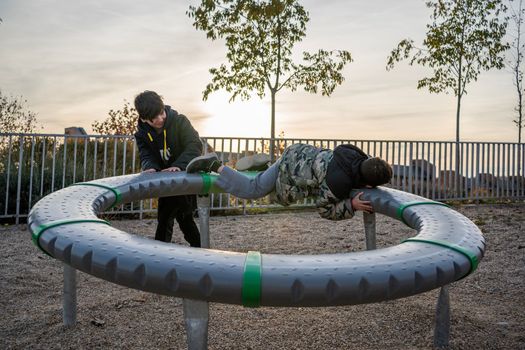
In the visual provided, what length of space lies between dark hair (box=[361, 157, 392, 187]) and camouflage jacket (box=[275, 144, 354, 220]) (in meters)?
0.24

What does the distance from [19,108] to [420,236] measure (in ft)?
47.9

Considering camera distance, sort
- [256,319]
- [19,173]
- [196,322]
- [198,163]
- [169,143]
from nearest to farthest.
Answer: [196,322] < [256,319] < [198,163] < [169,143] < [19,173]

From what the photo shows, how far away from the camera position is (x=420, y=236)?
279 centimetres

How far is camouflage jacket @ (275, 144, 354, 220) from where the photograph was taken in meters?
3.56

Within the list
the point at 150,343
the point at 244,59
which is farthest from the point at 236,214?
the point at 150,343

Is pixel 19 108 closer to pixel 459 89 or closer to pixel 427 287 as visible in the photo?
pixel 459 89

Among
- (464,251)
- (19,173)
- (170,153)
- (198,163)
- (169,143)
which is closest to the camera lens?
(464,251)

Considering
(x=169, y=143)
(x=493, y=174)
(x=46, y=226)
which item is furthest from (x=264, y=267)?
(x=493, y=174)

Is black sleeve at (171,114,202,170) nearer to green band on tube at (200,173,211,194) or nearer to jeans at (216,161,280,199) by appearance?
green band on tube at (200,173,211,194)

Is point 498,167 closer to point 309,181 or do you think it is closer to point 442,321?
point 309,181

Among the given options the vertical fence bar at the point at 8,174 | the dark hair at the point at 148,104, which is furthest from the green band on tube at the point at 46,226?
the vertical fence bar at the point at 8,174

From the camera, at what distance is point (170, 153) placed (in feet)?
14.7

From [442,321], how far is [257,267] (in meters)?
1.65

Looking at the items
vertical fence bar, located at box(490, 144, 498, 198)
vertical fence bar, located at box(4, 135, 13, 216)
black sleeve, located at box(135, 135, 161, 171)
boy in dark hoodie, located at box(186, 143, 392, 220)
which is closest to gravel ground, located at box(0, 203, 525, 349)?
boy in dark hoodie, located at box(186, 143, 392, 220)
